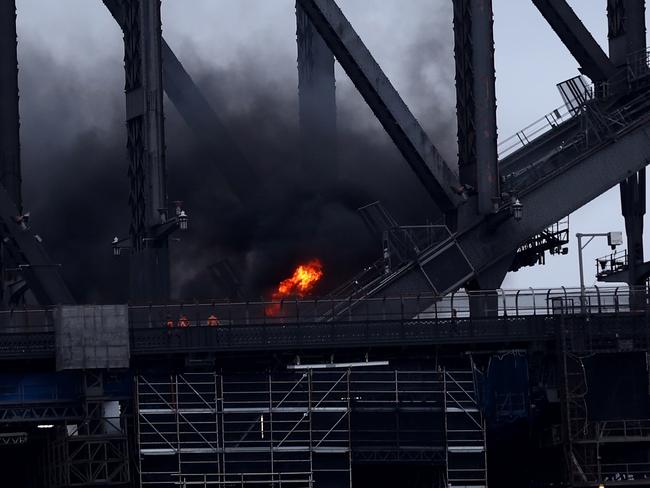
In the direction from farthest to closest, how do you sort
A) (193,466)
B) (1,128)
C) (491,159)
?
(1,128) → (491,159) → (193,466)

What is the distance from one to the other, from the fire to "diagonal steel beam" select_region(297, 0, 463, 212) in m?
18.5

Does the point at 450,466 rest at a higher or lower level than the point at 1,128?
lower

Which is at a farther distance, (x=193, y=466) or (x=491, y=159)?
(x=491, y=159)

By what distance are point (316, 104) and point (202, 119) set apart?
8.28 m

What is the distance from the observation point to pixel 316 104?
341 feet

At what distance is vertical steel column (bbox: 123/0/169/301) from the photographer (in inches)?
3159

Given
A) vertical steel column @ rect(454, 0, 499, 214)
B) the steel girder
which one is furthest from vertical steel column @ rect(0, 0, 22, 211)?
vertical steel column @ rect(454, 0, 499, 214)

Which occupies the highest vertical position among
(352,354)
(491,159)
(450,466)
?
(491,159)

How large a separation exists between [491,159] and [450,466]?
1482 centimetres

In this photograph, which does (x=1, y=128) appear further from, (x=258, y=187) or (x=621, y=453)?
(x=621, y=453)

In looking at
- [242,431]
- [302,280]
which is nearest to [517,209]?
[242,431]

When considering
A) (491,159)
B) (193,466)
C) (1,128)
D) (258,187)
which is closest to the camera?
(193,466)

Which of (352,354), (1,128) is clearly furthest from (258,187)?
(352,354)

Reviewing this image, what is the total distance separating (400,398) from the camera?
73.2 metres
